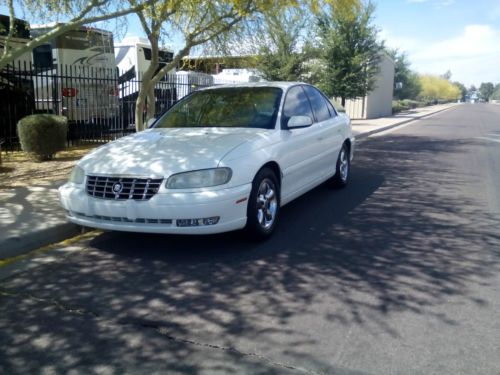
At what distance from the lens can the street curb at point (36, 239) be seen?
16.0 ft

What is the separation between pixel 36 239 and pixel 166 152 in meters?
1.71

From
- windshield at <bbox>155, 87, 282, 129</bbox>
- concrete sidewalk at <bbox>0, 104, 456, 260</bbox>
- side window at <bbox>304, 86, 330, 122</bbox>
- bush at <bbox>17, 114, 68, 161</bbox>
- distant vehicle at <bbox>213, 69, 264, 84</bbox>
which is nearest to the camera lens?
concrete sidewalk at <bbox>0, 104, 456, 260</bbox>

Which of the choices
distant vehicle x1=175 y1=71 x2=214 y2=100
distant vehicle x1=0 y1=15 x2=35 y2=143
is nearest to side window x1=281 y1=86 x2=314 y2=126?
distant vehicle x1=0 y1=15 x2=35 y2=143

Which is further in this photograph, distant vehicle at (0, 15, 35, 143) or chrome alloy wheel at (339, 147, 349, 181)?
distant vehicle at (0, 15, 35, 143)

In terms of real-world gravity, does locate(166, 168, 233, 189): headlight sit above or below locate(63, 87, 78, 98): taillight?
below

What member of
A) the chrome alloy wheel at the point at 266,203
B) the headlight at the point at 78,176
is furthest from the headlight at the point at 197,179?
the headlight at the point at 78,176

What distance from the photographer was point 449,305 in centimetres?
370

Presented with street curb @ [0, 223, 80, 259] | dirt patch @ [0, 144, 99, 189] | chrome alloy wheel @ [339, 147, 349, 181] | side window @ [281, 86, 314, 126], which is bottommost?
street curb @ [0, 223, 80, 259]

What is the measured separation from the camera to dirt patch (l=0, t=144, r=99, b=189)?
8133mm

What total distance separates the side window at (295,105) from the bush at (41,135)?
5.78 meters

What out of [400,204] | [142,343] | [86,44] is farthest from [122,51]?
[142,343]

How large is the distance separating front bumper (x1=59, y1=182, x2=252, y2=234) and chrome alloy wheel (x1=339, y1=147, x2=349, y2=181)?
331 cm

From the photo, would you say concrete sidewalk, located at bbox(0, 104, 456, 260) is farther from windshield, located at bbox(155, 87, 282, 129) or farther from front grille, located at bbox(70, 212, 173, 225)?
windshield, located at bbox(155, 87, 282, 129)

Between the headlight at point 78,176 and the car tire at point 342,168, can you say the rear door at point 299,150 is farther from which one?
the headlight at point 78,176
